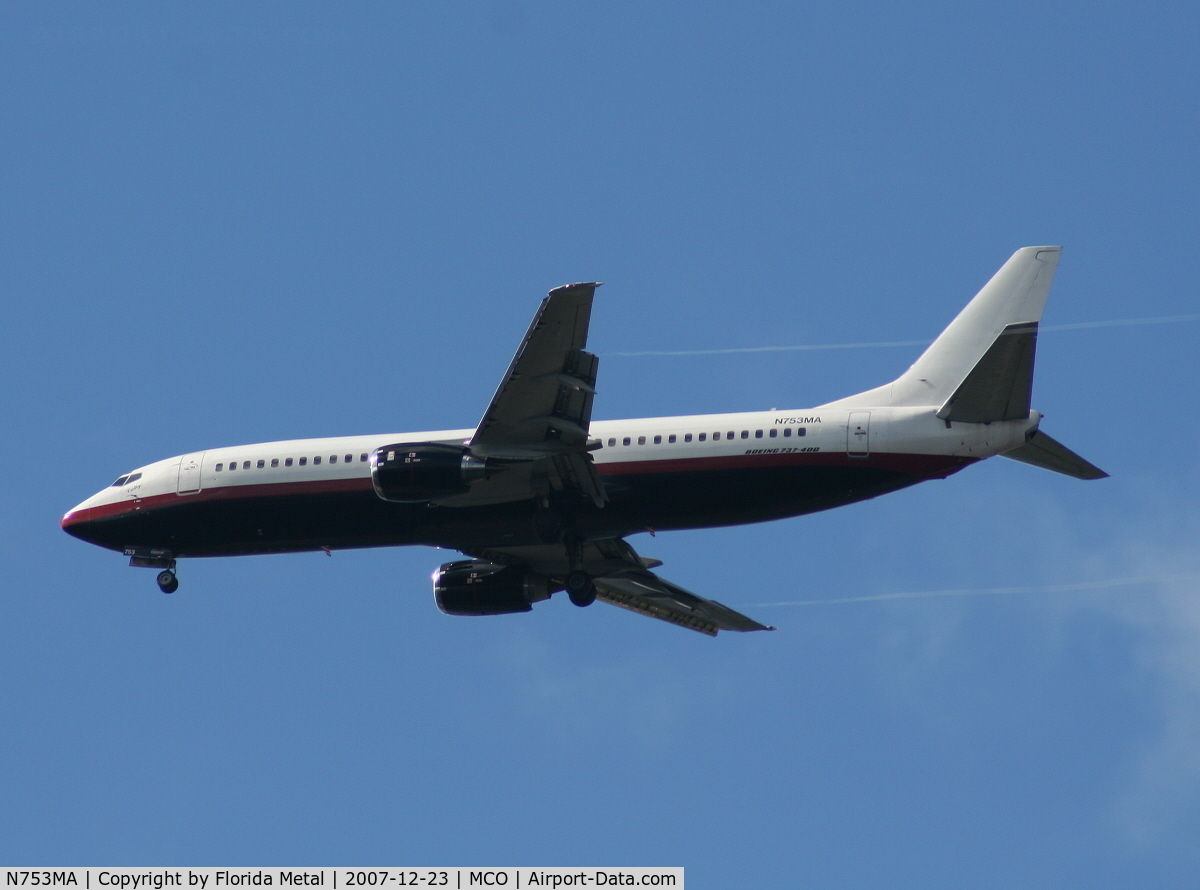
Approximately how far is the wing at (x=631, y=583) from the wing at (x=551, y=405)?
13.6 ft

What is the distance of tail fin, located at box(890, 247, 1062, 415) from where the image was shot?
144ft

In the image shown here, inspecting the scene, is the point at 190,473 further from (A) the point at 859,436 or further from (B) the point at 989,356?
(B) the point at 989,356

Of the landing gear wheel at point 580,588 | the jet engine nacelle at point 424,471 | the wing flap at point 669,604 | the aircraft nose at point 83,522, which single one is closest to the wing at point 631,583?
the wing flap at point 669,604

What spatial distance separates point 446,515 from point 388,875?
397 inches

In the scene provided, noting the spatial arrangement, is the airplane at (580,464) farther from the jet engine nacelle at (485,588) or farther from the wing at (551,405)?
the jet engine nacelle at (485,588)

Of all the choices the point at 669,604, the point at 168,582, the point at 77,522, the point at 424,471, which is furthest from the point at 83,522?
the point at 669,604

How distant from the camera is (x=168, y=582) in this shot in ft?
171

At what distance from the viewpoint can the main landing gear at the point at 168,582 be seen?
5216 centimetres

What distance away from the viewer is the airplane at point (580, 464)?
44688 mm

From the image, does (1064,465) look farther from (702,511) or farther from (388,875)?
(388,875)

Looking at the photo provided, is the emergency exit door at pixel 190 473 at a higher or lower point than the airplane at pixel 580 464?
higher

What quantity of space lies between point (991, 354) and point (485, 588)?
16.2 m

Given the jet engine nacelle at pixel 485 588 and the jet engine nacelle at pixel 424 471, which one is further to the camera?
the jet engine nacelle at pixel 485 588
